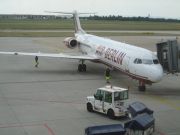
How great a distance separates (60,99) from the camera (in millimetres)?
22688

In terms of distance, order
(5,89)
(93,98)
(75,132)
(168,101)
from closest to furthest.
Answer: (75,132)
(93,98)
(168,101)
(5,89)

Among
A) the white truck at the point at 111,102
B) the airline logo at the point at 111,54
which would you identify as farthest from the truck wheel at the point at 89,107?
the airline logo at the point at 111,54

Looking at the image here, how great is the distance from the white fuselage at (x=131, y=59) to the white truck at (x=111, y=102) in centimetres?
511

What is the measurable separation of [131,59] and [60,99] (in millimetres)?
5887

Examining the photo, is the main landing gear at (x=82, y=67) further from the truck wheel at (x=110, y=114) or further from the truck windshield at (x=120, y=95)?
the truck wheel at (x=110, y=114)

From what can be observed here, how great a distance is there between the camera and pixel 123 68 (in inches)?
1053

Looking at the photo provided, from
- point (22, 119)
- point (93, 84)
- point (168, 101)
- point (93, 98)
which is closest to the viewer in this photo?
point (22, 119)

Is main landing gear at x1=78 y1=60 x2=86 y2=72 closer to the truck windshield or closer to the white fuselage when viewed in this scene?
the white fuselage

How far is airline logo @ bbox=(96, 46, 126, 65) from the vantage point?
27.3m

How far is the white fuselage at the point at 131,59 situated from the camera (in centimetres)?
2412

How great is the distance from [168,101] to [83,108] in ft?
17.4

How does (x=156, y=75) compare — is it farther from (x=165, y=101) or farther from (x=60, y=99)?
(x=60, y=99)

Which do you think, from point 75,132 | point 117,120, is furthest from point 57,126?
point 117,120

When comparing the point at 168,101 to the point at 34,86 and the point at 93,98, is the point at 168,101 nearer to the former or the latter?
the point at 93,98
